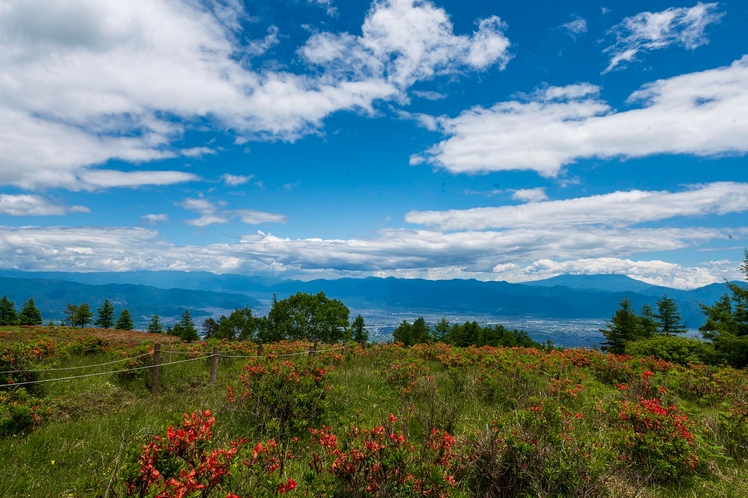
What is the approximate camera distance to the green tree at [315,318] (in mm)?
49719

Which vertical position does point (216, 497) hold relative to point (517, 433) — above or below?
below

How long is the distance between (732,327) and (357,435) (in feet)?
106

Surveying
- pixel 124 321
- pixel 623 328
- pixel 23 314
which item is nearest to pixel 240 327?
pixel 124 321

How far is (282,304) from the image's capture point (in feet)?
171

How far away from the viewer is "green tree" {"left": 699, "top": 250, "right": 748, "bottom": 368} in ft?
67.9

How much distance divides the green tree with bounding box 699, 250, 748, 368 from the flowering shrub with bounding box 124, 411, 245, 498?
26.7 metres

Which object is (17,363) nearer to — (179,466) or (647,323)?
(179,466)

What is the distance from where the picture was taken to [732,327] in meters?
24.9

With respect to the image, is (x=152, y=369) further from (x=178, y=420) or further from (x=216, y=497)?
(x=178, y=420)

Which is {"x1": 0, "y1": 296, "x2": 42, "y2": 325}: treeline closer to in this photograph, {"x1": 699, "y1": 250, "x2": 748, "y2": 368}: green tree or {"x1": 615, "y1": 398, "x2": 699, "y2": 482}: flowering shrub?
{"x1": 615, "y1": 398, "x2": 699, "y2": 482}: flowering shrub

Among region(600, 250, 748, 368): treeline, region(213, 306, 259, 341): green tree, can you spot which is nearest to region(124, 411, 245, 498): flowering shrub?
region(600, 250, 748, 368): treeline

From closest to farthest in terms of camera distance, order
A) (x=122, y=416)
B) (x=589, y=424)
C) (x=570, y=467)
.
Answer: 1. (x=570, y=467)
2. (x=122, y=416)
3. (x=589, y=424)

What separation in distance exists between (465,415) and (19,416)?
26.8 feet

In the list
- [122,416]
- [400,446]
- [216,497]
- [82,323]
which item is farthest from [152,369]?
[82,323]
